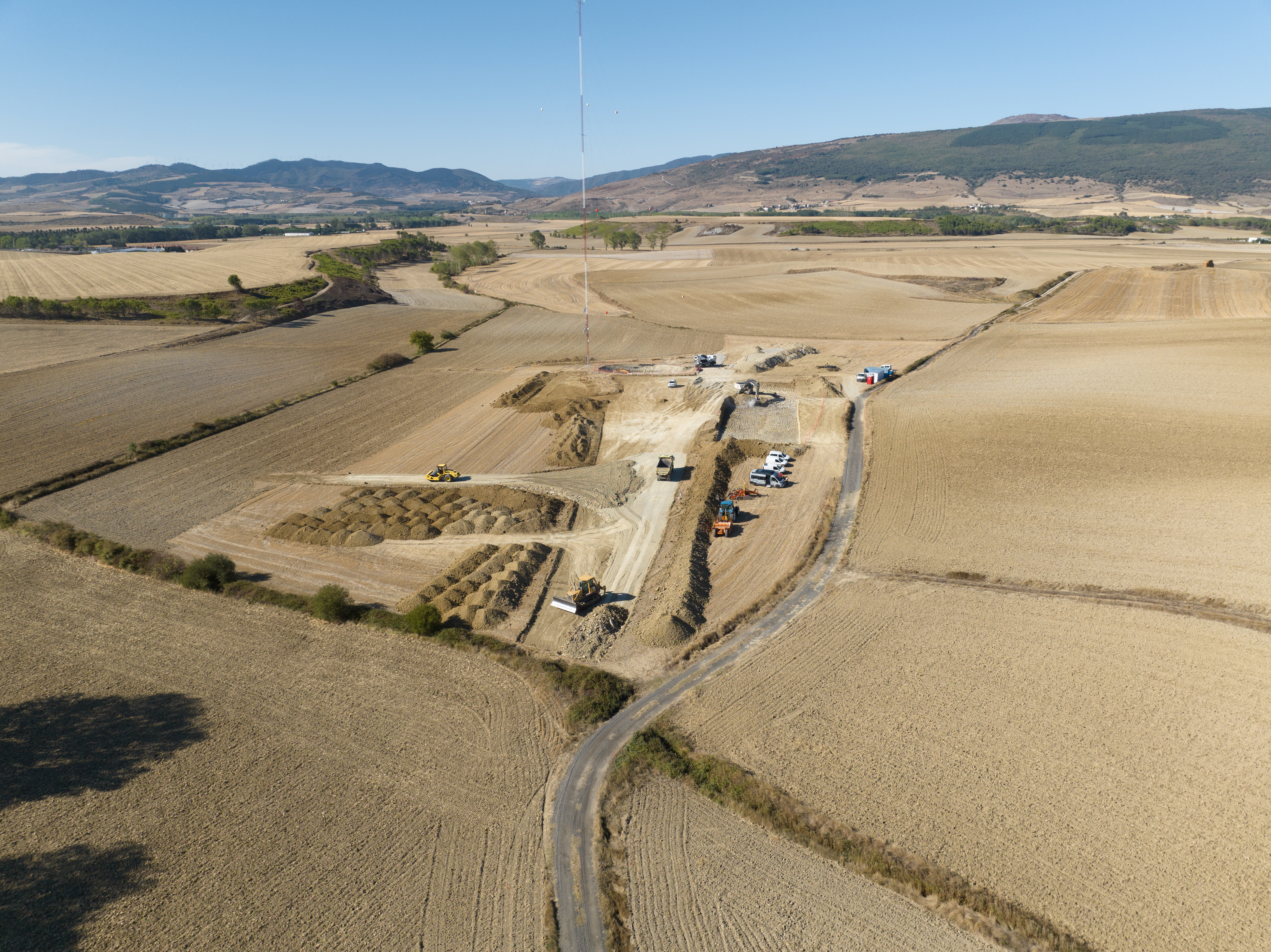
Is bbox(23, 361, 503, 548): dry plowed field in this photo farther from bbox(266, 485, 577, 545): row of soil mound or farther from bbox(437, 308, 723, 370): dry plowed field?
bbox(437, 308, 723, 370): dry plowed field

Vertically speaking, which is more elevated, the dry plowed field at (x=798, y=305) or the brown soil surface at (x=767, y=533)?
the dry plowed field at (x=798, y=305)

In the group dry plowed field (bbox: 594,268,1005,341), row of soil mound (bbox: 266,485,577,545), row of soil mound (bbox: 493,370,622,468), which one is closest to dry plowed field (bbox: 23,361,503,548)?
row of soil mound (bbox: 493,370,622,468)

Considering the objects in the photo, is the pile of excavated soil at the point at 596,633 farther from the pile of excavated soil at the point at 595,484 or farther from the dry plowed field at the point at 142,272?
the dry plowed field at the point at 142,272

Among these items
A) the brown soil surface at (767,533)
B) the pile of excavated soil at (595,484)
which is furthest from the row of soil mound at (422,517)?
the brown soil surface at (767,533)

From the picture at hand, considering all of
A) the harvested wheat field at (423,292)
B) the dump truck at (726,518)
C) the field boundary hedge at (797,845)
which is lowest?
the field boundary hedge at (797,845)

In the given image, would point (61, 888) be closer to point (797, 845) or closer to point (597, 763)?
point (597, 763)

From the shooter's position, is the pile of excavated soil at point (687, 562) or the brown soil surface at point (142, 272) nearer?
the pile of excavated soil at point (687, 562)

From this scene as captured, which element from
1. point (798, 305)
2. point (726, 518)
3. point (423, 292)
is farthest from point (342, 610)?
point (423, 292)
